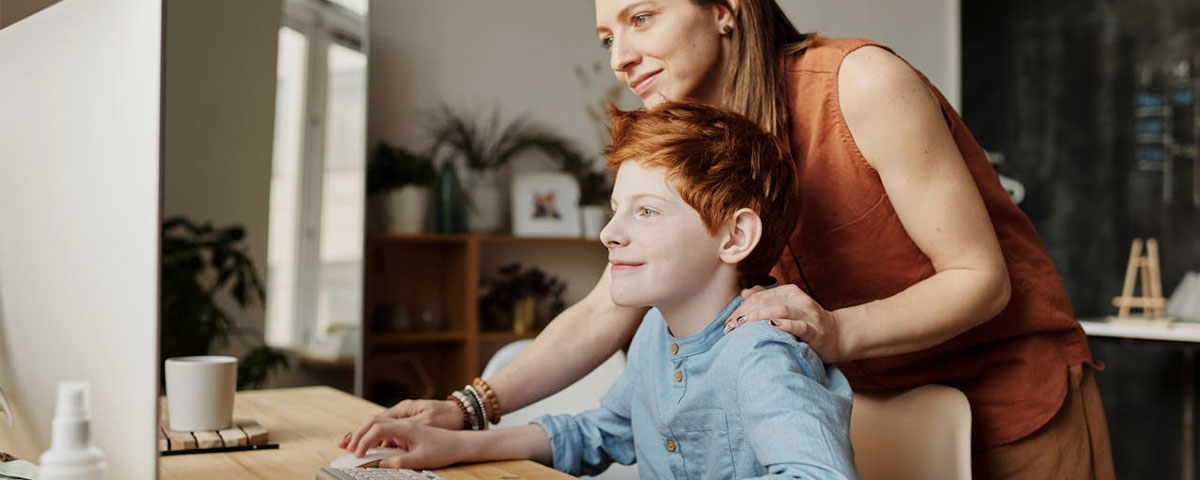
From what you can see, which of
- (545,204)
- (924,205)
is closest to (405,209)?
(545,204)

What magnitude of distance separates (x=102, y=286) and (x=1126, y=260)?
448 cm

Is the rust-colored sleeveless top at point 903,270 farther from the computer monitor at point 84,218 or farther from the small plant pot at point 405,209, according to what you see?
the small plant pot at point 405,209

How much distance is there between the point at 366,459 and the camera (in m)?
1.11

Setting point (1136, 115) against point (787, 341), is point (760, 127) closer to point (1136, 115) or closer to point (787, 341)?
point (787, 341)

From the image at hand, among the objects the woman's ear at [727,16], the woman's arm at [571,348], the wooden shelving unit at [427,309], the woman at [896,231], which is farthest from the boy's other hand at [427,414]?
the wooden shelving unit at [427,309]

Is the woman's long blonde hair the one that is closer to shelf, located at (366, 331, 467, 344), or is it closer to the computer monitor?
the computer monitor

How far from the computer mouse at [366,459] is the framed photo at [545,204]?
142 inches

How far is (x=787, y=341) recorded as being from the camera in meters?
0.99

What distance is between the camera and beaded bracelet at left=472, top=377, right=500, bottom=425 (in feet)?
4.43

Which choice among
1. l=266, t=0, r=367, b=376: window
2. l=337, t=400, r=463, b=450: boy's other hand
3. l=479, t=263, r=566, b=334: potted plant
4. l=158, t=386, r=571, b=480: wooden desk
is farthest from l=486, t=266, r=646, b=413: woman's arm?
l=479, t=263, r=566, b=334: potted plant

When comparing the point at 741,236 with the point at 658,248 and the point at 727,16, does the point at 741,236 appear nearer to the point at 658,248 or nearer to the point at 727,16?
the point at 658,248

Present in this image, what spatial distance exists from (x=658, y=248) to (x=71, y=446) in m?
0.60

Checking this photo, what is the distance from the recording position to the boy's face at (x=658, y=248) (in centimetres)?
109

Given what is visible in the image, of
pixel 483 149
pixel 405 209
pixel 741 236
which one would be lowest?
pixel 741 236
